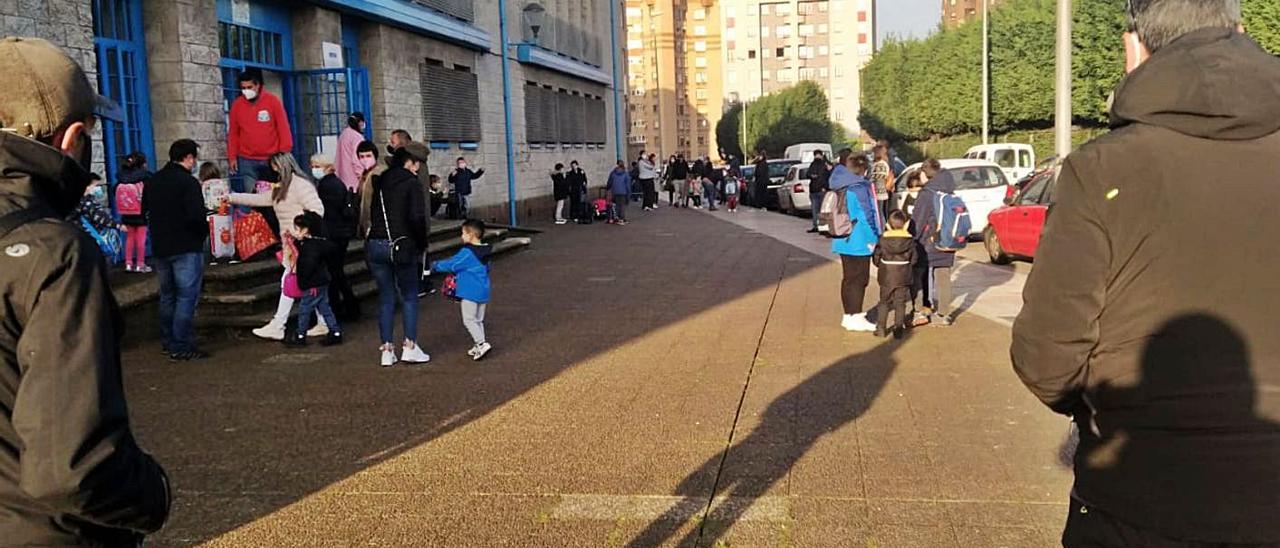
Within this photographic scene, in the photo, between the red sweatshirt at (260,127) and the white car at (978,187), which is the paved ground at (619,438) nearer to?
the red sweatshirt at (260,127)

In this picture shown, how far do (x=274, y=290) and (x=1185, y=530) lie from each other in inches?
382

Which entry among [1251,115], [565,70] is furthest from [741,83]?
[1251,115]

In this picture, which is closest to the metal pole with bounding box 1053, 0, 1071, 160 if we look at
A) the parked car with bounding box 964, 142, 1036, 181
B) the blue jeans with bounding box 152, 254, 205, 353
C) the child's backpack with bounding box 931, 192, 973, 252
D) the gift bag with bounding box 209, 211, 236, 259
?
the child's backpack with bounding box 931, 192, 973, 252

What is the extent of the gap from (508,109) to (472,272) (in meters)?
16.4

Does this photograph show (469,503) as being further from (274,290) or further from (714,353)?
(274,290)

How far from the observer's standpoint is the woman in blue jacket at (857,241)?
985 centimetres

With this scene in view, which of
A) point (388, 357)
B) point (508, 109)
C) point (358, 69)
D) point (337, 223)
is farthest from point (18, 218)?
point (508, 109)

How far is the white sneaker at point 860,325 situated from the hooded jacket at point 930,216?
0.90 metres

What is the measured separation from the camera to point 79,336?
1.96 m

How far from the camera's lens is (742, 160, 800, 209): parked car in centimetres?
3228

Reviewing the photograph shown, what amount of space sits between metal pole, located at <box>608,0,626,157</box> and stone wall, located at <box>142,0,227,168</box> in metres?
24.2

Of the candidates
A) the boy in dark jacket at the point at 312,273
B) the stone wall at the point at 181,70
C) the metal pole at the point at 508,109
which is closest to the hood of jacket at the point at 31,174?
the boy in dark jacket at the point at 312,273

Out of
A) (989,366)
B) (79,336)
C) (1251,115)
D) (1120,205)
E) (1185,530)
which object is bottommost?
(989,366)

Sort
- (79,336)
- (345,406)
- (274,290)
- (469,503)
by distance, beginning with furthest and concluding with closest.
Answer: (274,290) → (345,406) → (469,503) → (79,336)
